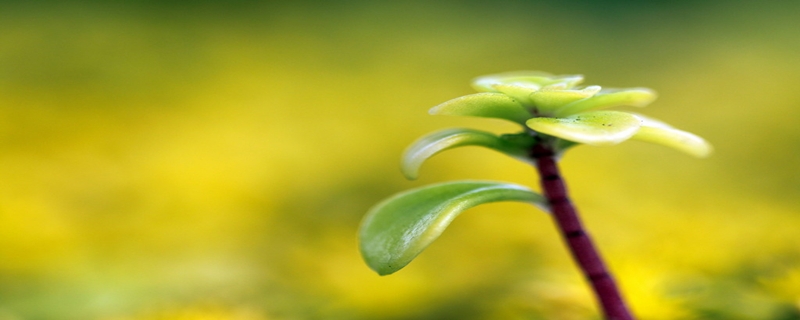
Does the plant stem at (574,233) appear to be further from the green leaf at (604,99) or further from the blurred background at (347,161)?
the blurred background at (347,161)

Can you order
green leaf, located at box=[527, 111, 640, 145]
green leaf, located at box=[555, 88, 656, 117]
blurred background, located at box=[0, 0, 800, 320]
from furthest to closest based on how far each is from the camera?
1. blurred background, located at box=[0, 0, 800, 320]
2. green leaf, located at box=[555, 88, 656, 117]
3. green leaf, located at box=[527, 111, 640, 145]

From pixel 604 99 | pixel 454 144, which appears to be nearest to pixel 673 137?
pixel 604 99

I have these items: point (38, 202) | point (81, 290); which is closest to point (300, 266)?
point (81, 290)

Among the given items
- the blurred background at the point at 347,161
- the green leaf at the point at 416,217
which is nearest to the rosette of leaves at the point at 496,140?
the green leaf at the point at 416,217

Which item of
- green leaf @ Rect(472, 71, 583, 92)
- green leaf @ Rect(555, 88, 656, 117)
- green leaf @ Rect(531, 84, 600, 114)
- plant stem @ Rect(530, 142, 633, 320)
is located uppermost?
green leaf @ Rect(472, 71, 583, 92)

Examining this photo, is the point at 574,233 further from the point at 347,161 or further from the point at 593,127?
the point at 347,161

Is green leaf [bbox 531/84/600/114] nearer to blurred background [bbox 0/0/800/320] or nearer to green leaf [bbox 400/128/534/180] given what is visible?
green leaf [bbox 400/128/534/180]

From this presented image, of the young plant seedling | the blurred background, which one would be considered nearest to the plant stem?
the young plant seedling
